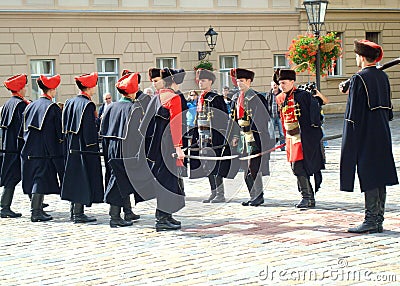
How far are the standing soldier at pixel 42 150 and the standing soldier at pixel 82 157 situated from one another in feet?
1.05

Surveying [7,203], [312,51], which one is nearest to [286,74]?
[7,203]

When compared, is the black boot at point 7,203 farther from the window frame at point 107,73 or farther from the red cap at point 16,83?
the window frame at point 107,73

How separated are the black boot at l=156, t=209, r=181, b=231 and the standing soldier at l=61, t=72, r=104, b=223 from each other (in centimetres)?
110

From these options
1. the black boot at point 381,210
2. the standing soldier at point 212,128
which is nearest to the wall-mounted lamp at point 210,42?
the standing soldier at point 212,128

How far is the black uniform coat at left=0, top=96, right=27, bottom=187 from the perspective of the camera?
10727 mm

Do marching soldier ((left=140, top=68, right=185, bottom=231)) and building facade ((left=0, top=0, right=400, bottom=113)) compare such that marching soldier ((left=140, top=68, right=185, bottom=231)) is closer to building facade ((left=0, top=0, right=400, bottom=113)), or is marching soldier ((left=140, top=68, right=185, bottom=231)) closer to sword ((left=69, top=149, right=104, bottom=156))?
sword ((left=69, top=149, right=104, bottom=156))

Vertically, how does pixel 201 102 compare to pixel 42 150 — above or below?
above

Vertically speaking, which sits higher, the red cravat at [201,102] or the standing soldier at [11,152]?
the red cravat at [201,102]

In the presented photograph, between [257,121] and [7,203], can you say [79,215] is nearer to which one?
[7,203]

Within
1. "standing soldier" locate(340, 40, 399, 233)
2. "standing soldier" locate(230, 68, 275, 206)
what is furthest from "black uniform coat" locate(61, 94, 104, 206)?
"standing soldier" locate(340, 40, 399, 233)

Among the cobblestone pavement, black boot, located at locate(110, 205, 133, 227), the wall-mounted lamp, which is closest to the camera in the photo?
the cobblestone pavement

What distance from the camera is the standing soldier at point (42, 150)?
10.2 metres

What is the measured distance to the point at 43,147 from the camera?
10.3 meters

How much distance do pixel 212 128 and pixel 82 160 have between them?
227cm
